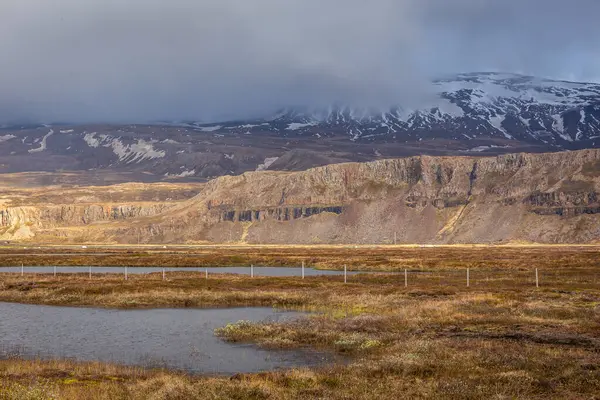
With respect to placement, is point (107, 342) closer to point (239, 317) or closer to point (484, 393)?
point (239, 317)

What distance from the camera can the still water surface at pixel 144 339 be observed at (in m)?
27.9

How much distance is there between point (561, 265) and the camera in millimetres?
85375

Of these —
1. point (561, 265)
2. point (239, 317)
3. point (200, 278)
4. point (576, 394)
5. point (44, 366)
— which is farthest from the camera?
point (561, 265)

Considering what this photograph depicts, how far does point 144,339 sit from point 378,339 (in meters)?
11.4

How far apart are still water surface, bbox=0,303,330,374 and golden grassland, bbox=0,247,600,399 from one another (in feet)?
6.28

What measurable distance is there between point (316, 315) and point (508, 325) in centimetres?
1142

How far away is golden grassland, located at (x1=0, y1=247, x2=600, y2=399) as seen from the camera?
818 inches

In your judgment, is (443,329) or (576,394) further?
(443,329)

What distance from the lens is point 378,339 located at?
3077 centimetres

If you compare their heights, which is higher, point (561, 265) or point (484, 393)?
point (484, 393)

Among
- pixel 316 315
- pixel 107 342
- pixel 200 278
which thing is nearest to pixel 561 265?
pixel 200 278

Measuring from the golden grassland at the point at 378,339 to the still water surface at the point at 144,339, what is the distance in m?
1.91

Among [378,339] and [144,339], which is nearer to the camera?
[378,339]

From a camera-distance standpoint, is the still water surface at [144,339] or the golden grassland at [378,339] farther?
the still water surface at [144,339]
